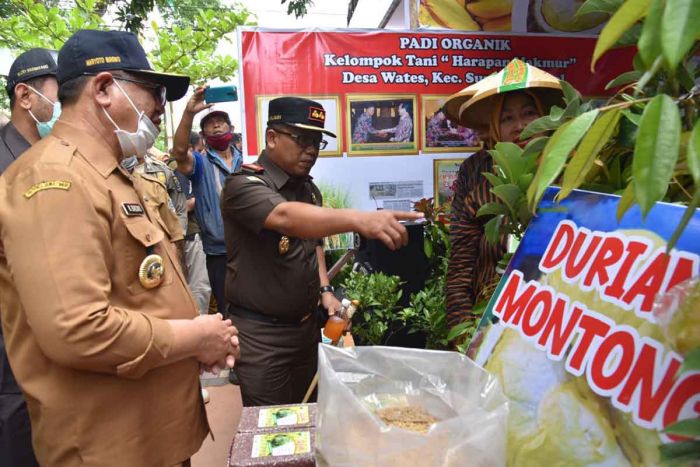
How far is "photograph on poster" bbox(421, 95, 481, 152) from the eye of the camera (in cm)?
364

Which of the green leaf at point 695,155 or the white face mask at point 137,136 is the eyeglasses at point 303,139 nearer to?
the white face mask at point 137,136

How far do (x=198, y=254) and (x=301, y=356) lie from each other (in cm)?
202

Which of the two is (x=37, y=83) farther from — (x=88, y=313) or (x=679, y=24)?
(x=679, y=24)

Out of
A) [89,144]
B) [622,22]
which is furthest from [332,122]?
[622,22]

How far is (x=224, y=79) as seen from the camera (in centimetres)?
632

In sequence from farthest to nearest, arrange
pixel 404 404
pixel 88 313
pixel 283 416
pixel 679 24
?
pixel 283 416
pixel 88 313
pixel 404 404
pixel 679 24

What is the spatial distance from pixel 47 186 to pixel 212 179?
3.26 m

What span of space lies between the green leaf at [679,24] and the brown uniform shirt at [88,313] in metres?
1.18

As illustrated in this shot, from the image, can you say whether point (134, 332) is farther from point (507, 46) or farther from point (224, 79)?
point (224, 79)

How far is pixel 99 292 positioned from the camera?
116 cm

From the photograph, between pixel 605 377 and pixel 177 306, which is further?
pixel 177 306

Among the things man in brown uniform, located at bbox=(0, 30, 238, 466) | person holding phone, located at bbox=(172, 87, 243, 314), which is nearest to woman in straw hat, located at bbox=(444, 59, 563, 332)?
man in brown uniform, located at bbox=(0, 30, 238, 466)

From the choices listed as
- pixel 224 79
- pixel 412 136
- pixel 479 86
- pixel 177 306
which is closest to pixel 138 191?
pixel 177 306

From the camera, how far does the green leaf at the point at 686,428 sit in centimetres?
54
